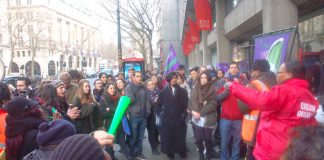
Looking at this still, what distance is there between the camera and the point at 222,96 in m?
6.48

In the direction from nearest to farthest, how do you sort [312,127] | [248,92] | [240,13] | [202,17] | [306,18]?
[312,127], [248,92], [306,18], [240,13], [202,17]

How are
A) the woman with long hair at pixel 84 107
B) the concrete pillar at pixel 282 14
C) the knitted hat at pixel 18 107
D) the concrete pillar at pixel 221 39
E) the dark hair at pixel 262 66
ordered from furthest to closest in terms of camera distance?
the concrete pillar at pixel 221 39
the concrete pillar at pixel 282 14
the woman with long hair at pixel 84 107
the dark hair at pixel 262 66
the knitted hat at pixel 18 107

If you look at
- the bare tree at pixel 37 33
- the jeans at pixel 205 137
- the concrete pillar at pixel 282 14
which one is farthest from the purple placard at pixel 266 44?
the bare tree at pixel 37 33

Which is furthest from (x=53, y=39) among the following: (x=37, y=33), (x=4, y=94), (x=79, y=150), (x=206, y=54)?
(x=79, y=150)

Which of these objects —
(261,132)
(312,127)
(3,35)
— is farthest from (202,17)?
(3,35)

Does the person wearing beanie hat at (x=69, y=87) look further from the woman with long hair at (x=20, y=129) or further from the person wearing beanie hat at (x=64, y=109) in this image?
the woman with long hair at (x=20, y=129)

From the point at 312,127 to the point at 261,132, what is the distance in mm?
2097

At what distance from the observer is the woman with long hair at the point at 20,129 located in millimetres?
3469

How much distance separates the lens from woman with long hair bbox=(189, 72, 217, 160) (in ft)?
22.4

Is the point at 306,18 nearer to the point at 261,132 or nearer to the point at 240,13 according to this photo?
the point at 240,13

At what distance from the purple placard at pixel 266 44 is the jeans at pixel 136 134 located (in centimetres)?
309

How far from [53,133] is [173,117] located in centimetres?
512

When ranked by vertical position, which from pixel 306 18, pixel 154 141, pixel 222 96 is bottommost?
pixel 154 141

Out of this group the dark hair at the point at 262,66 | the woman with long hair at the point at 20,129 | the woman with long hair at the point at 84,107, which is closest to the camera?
the woman with long hair at the point at 20,129
